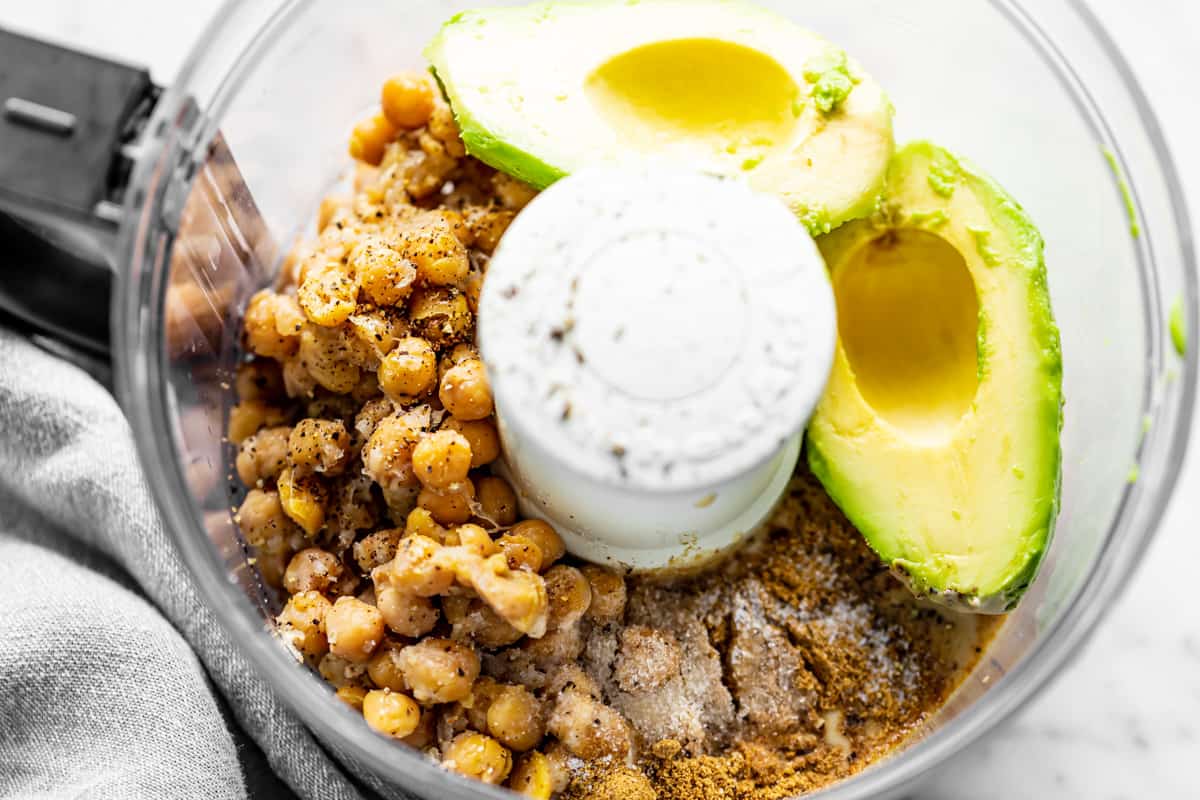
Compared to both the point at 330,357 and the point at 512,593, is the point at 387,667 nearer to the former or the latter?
the point at 512,593

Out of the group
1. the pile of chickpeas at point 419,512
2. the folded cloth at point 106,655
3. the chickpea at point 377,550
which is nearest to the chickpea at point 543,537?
the pile of chickpeas at point 419,512

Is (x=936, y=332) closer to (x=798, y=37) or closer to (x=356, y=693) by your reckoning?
(x=798, y=37)

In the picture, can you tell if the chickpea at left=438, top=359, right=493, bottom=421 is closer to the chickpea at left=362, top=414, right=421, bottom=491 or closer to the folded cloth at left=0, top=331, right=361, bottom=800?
the chickpea at left=362, top=414, right=421, bottom=491

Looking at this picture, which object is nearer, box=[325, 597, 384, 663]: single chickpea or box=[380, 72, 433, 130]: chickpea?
box=[325, 597, 384, 663]: single chickpea

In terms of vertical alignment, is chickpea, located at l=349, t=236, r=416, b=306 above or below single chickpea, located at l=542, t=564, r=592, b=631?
above

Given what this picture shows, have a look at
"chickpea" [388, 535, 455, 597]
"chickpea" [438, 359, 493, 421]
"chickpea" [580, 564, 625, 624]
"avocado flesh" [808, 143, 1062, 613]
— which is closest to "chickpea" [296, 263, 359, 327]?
"chickpea" [438, 359, 493, 421]

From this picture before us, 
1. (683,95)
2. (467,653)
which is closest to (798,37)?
(683,95)

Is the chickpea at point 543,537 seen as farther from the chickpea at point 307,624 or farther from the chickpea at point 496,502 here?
A: the chickpea at point 307,624
